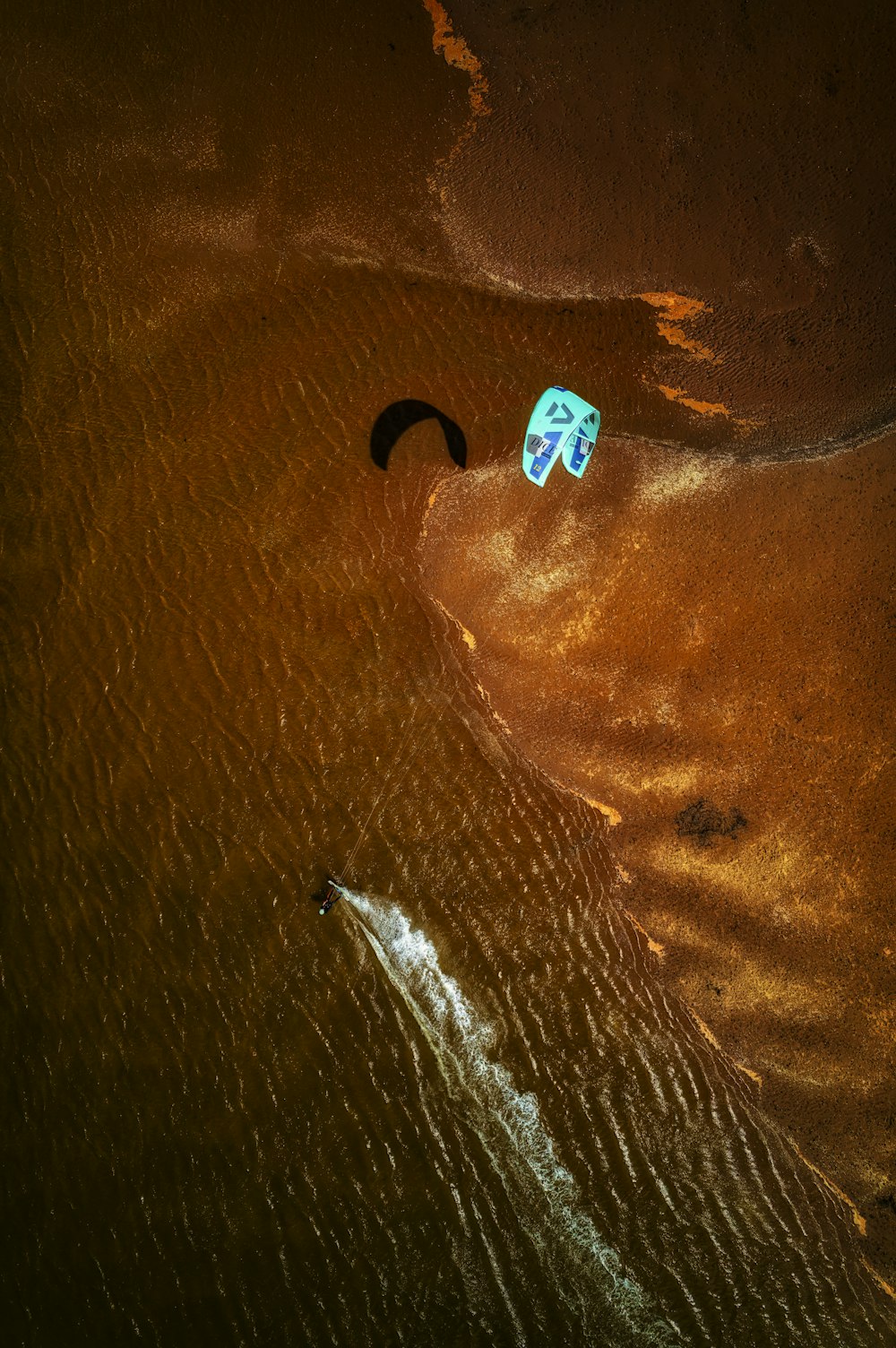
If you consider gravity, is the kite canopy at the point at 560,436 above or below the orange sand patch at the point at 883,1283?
above

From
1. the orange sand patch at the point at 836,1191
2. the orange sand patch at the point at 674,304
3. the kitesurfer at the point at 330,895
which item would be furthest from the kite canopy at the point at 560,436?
the orange sand patch at the point at 836,1191

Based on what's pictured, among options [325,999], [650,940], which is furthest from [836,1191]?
[325,999]

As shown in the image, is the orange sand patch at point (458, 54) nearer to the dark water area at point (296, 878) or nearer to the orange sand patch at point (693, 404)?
the dark water area at point (296, 878)

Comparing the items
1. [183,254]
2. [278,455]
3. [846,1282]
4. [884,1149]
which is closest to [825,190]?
[278,455]

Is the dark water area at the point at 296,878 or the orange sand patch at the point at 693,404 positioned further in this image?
the orange sand patch at the point at 693,404

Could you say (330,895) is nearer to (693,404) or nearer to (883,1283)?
(883,1283)

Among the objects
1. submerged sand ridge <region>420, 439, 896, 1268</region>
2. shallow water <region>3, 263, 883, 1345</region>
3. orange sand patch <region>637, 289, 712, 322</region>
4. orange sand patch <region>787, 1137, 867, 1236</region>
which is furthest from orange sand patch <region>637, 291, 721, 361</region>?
orange sand patch <region>787, 1137, 867, 1236</region>

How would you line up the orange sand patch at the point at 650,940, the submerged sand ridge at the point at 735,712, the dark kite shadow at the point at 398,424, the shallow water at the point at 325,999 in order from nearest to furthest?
the shallow water at the point at 325,999 → the submerged sand ridge at the point at 735,712 → the orange sand patch at the point at 650,940 → the dark kite shadow at the point at 398,424
